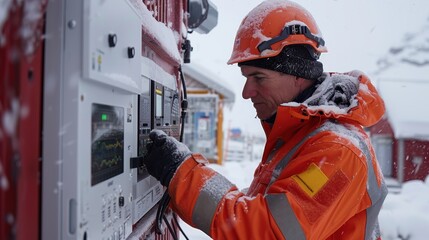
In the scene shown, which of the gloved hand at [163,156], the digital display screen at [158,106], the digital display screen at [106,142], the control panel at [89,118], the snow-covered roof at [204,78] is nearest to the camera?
the control panel at [89,118]

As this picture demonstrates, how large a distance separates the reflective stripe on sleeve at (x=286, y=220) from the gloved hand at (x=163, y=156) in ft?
1.60

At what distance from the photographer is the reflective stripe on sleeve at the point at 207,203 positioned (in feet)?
4.94

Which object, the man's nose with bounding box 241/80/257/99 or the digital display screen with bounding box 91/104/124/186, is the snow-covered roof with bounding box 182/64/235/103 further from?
the digital display screen with bounding box 91/104/124/186

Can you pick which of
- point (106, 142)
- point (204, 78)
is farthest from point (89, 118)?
point (204, 78)

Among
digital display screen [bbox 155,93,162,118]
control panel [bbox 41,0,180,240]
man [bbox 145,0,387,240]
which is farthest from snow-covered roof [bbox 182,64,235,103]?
control panel [bbox 41,0,180,240]

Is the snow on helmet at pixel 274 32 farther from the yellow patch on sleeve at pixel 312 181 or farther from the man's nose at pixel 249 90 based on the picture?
the yellow patch on sleeve at pixel 312 181

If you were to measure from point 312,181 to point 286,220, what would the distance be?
0.17 meters

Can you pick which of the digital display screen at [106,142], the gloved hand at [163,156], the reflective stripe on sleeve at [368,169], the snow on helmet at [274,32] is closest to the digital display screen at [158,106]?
the gloved hand at [163,156]

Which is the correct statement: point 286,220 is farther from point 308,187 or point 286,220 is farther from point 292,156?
point 292,156

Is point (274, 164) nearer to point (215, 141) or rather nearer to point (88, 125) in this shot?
point (88, 125)

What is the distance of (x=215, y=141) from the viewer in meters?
13.6

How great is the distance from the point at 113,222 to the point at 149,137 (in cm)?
59

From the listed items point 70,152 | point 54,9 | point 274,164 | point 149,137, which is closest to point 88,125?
point 70,152

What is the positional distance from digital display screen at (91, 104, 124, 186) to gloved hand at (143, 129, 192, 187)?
238 millimetres
